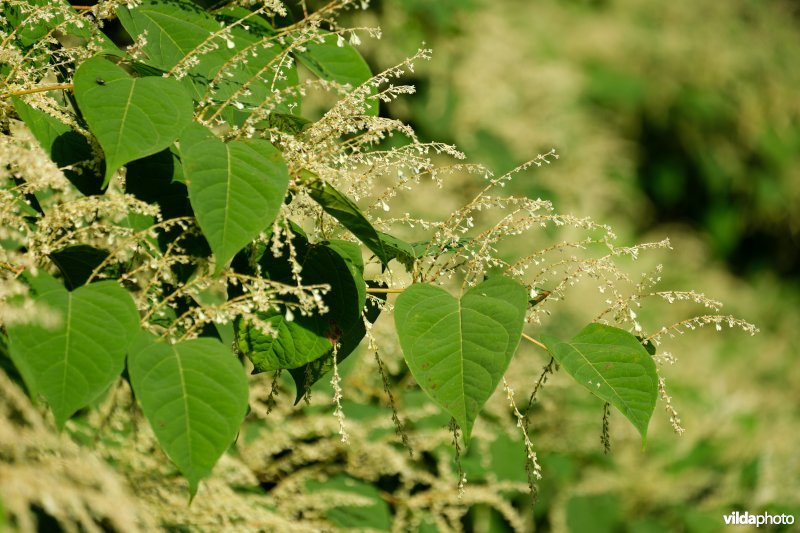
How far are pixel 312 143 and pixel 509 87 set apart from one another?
4.18 m

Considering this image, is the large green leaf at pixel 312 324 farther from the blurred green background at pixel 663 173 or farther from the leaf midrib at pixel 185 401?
the blurred green background at pixel 663 173

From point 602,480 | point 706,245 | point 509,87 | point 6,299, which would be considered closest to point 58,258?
point 6,299

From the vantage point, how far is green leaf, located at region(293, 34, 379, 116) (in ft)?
4.79

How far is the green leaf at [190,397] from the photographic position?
0.94m

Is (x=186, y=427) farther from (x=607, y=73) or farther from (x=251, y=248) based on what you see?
(x=607, y=73)

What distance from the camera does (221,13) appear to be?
144cm

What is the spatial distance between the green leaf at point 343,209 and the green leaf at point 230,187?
6cm

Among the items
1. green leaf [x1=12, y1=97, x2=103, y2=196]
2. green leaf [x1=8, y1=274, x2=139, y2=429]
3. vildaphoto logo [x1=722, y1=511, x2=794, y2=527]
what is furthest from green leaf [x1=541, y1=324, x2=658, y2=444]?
vildaphoto logo [x1=722, y1=511, x2=794, y2=527]

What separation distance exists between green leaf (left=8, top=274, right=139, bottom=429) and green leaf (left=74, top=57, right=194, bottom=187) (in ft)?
0.48

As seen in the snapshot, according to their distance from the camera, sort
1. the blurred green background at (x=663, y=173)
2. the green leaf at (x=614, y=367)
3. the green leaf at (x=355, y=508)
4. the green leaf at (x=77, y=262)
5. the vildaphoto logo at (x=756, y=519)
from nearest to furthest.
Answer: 1. the green leaf at (x=614, y=367)
2. the green leaf at (x=77, y=262)
3. the green leaf at (x=355, y=508)
4. the vildaphoto logo at (x=756, y=519)
5. the blurred green background at (x=663, y=173)

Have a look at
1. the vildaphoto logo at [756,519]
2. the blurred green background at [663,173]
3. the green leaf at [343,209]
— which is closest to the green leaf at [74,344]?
the green leaf at [343,209]

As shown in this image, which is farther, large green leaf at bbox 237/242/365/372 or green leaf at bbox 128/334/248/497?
large green leaf at bbox 237/242/365/372

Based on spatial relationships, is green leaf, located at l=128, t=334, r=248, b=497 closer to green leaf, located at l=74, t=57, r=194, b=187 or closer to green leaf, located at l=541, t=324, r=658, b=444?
green leaf, located at l=74, t=57, r=194, b=187

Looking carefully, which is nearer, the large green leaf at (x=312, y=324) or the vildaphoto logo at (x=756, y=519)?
the large green leaf at (x=312, y=324)
